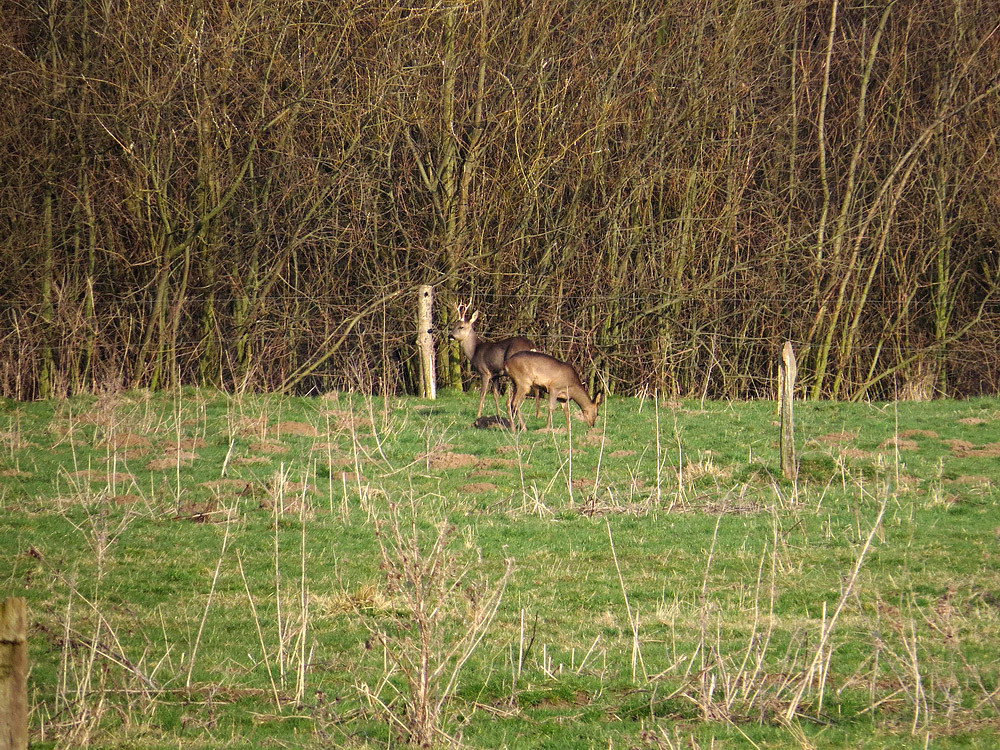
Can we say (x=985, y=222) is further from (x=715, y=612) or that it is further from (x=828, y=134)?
(x=715, y=612)

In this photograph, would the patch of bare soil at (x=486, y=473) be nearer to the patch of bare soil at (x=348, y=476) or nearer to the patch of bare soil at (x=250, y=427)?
the patch of bare soil at (x=348, y=476)

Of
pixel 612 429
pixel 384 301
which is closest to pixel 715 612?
pixel 612 429

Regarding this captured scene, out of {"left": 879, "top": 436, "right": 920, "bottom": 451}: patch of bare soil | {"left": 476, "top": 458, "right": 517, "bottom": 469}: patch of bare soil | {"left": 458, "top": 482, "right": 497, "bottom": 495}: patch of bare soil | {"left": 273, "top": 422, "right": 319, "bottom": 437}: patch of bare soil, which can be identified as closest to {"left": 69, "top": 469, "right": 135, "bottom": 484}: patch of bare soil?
{"left": 273, "top": 422, "right": 319, "bottom": 437}: patch of bare soil

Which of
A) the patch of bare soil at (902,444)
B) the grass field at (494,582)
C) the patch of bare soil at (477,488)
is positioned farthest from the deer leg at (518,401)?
the patch of bare soil at (902,444)

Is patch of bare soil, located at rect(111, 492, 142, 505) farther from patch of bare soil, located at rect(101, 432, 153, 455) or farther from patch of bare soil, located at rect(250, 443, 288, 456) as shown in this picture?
patch of bare soil, located at rect(250, 443, 288, 456)

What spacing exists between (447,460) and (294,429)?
8.56ft

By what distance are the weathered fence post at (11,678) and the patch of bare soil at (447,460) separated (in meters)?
9.41

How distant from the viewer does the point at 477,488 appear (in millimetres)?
12305

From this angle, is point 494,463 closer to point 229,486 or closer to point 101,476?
point 229,486

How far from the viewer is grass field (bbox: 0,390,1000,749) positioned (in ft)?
20.1

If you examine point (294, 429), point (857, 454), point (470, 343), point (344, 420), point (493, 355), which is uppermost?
point (470, 343)

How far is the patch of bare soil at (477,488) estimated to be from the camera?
40.0ft

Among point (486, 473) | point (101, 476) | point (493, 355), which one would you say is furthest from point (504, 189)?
point (101, 476)

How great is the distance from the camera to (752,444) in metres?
15.2
